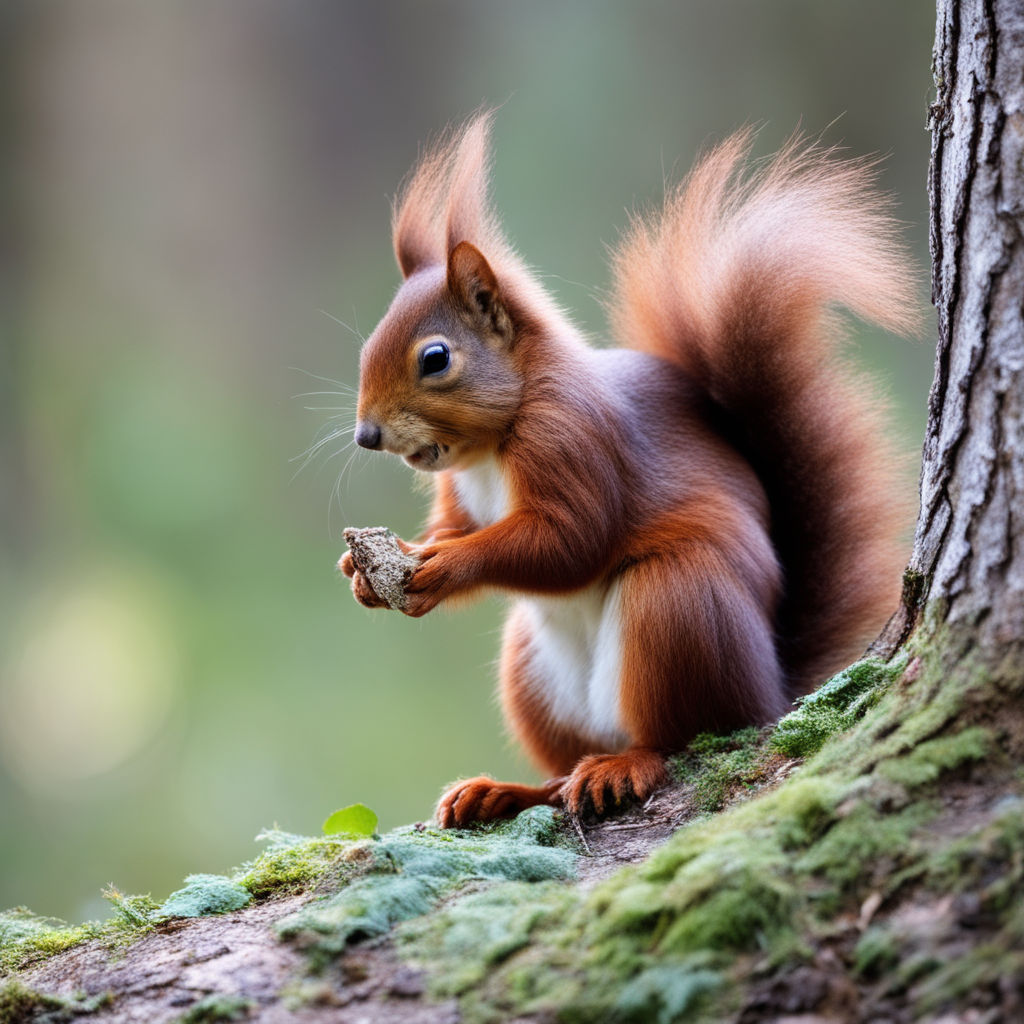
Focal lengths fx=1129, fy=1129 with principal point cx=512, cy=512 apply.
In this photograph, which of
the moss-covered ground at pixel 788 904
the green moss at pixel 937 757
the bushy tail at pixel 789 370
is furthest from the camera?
the bushy tail at pixel 789 370

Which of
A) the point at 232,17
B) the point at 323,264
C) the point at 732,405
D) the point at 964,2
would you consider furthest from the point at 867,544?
the point at 232,17

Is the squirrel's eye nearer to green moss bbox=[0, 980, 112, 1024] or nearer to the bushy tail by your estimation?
the bushy tail

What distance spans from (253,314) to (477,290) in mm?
3419

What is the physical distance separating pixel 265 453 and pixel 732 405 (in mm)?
3054

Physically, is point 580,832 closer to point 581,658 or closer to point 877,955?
point 581,658

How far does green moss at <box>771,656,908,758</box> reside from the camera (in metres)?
1.41

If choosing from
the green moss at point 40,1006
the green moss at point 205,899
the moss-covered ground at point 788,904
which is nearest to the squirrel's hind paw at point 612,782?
the moss-covered ground at point 788,904

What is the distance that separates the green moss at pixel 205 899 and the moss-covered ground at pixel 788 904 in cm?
15

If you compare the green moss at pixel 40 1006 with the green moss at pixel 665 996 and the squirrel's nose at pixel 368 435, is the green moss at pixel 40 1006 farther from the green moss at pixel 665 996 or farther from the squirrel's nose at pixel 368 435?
the squirrel's nose at pixel 368 435

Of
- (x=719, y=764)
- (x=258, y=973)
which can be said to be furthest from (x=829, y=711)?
(x=258, y=973)

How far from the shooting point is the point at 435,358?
1881 mm

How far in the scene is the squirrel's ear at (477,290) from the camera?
6.29ft

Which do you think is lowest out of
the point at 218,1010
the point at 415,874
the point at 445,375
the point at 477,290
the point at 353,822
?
the point at 218,1010

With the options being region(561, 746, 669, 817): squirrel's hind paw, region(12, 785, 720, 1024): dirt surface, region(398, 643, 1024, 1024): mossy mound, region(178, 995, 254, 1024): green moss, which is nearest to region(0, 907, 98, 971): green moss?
region(12, 785, 720, 1024): dirt surface
